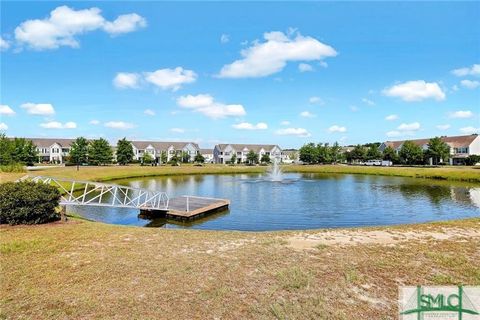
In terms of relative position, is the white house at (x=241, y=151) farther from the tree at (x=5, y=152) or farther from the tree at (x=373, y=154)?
the tree at (x=5, y=152)

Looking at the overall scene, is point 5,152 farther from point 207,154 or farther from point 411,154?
point 411,154

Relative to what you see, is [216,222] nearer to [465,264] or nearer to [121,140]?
[465,264]

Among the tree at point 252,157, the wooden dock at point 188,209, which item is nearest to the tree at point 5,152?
the wooden dock at point 188,209

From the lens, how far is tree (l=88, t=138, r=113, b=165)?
8419 cm

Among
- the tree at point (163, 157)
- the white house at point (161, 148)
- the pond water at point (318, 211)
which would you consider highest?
the white house at point (161, 148)

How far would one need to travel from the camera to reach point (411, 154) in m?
86.3

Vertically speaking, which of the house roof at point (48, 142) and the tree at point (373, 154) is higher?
the house roof at point (48, 142)

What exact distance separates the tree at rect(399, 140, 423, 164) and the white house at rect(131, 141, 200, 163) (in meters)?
71.2

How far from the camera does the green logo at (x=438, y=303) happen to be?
6.13m

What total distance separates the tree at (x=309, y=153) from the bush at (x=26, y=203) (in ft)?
313

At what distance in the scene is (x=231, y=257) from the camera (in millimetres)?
9539

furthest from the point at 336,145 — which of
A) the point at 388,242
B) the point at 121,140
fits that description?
the point at 388,242

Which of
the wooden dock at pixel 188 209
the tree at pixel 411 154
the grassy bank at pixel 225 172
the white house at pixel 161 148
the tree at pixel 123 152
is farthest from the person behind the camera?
the white house at pixel 161 148

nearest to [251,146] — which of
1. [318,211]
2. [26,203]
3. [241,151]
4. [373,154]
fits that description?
[241,151]
